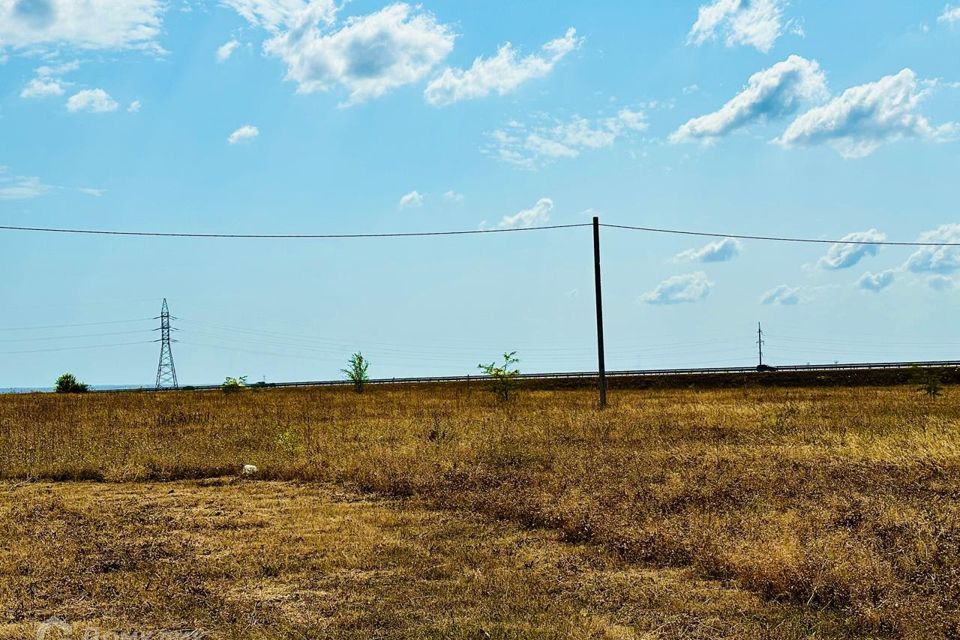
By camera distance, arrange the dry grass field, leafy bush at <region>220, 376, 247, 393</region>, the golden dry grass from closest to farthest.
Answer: the golden dry grass < the dry grass field < leafy bush at <region>220, 376, 247, 393</region>

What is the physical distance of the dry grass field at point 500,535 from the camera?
693 centimetres

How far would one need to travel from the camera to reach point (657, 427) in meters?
20.9

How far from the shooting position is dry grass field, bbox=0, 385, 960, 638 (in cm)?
693

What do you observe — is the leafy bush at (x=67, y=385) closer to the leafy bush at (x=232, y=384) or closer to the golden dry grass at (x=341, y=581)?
the leafy bush at (x=232, y=384)

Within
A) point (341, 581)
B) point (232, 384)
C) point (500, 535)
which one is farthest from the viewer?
point (232, 384)

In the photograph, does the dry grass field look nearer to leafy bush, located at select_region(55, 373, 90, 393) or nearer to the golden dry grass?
the golden dry grass

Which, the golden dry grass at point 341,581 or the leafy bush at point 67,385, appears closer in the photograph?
the golden dry grass at point 341,581

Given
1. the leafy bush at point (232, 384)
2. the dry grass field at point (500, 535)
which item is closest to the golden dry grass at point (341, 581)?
the dry grass field at point (500, 535)

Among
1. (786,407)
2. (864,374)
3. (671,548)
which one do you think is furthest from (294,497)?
(864,374)

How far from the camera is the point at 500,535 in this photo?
33.2 feet

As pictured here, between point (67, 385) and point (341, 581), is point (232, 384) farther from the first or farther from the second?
point (341, 581)

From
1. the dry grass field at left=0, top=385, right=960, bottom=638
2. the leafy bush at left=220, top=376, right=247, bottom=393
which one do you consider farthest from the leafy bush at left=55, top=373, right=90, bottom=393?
the dry grass field at left=0, top=385, right=960, bottom=638

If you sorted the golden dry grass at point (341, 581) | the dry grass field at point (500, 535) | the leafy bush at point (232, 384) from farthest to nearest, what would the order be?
the leafy bush at point (232, 384) < the dry grass field at point (500, 535) < the golden dry grass at point (341, 581)

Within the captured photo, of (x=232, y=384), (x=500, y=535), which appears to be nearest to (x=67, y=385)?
(x=232, y=384)
